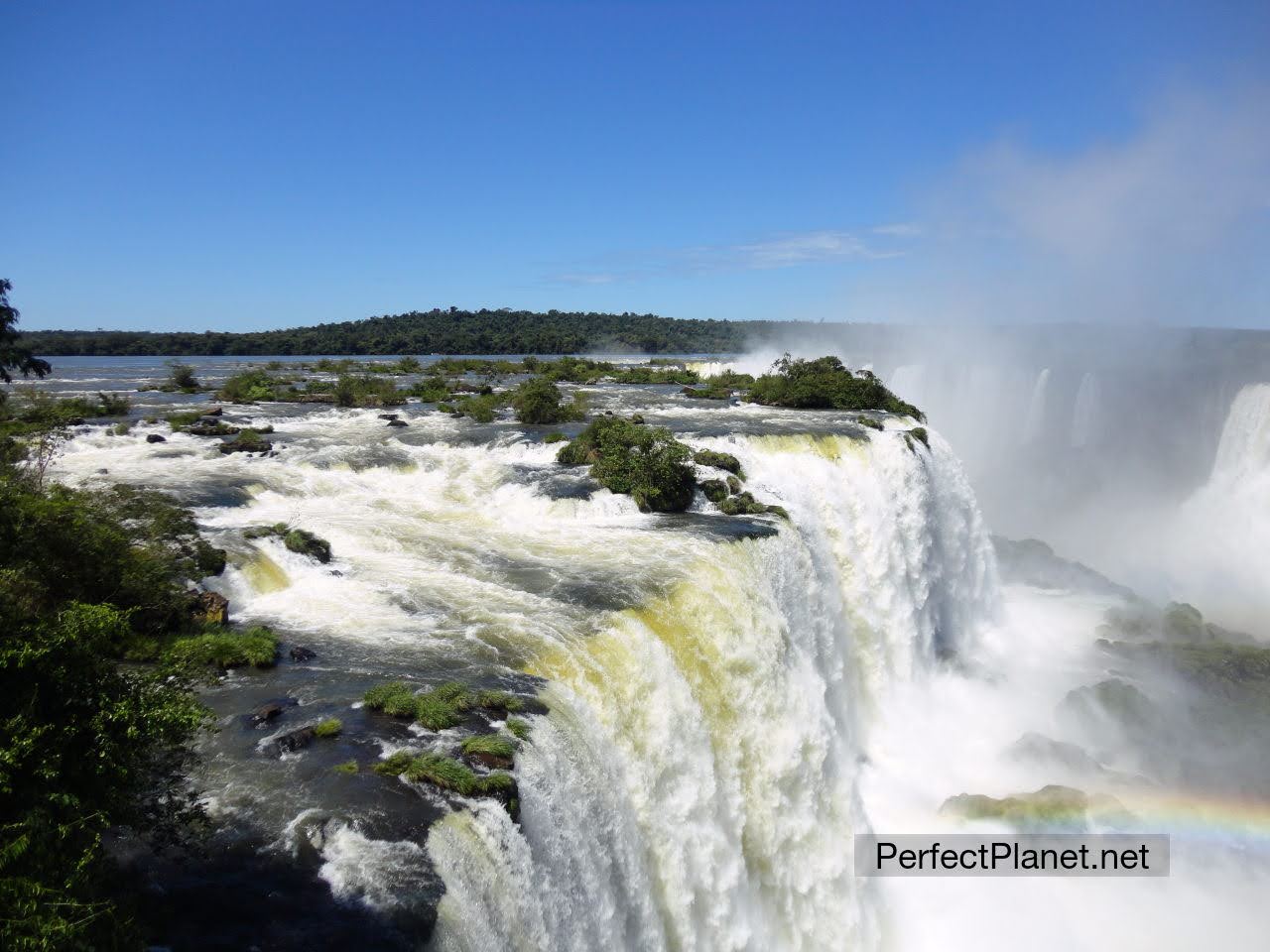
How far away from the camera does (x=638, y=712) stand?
10.1 metres

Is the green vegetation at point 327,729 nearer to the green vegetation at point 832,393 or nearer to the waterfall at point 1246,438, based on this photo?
the green vegetation at point 832,393

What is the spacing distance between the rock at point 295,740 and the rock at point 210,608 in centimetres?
356

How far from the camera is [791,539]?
16.6m

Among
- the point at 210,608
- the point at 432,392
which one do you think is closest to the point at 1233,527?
the point at 432,392

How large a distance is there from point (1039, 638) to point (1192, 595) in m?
11.1

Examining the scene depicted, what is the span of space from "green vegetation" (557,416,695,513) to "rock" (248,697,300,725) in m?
10.7

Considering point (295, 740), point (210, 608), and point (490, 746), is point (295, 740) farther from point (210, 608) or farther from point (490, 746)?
point (210, 608)

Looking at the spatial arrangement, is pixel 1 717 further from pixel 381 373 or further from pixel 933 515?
pixel 381 373

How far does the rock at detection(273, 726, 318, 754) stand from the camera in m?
8.25

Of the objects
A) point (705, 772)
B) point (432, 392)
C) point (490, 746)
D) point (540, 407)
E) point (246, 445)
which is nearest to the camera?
point (490, 746)

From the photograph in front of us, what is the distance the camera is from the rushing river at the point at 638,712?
22.7 ft

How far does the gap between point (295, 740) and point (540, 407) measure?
73.3ft

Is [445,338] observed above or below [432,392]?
above

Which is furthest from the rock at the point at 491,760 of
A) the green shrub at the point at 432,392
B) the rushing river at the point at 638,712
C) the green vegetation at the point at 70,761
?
the green shrub at the point at 432,392
